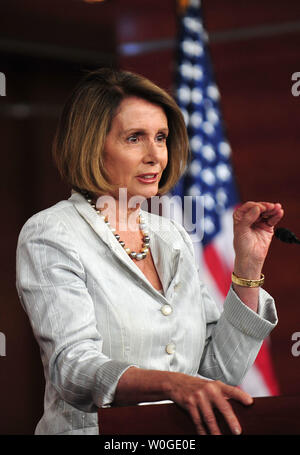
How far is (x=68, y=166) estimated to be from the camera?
1.60 metres

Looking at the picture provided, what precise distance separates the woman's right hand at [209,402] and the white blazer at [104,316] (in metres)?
0.19

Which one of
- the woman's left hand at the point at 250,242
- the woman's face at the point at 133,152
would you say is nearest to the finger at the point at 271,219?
the woman's left hand at the point at 250,242

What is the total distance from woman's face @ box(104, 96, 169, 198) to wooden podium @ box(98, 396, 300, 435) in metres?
0.66

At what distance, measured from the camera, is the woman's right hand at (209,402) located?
1002mm

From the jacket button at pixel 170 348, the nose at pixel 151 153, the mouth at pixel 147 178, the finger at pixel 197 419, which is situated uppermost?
the nose at pixel 151 153

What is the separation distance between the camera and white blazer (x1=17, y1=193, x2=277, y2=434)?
130 cm

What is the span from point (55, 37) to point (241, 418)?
301cm

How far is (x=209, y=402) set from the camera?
102cm

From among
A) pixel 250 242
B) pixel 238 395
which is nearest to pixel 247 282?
pixel 250 242

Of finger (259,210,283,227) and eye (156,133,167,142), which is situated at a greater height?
eye (156,133,167,142)

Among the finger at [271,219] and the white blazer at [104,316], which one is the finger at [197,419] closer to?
the white blazer at [104,316]

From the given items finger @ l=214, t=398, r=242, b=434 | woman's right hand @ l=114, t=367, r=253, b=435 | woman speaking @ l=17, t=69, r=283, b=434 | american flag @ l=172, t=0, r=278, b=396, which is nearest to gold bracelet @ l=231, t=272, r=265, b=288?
woman speaking @ l=17, t=69, r=283, b=434

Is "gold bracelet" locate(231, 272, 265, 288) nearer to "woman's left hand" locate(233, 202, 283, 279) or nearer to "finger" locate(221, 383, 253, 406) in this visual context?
"woman's left hand" locate(233, 202, 283, 279)

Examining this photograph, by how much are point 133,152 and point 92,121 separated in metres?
0.12
